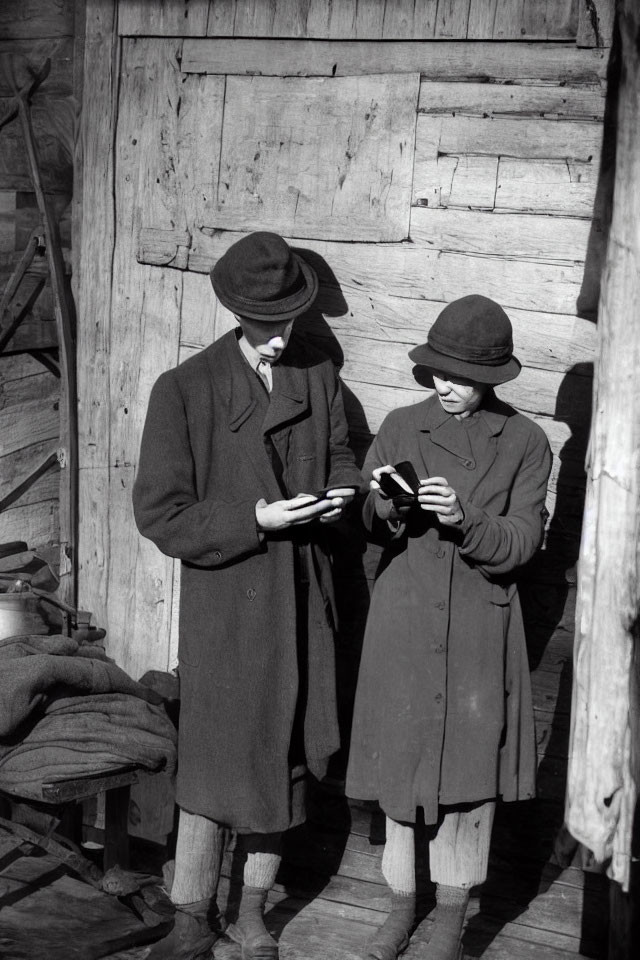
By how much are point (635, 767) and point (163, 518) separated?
1757 millimetres

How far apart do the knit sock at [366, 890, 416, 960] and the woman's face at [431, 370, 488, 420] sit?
5.73ft

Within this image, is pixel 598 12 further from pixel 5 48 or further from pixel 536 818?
pixel 536 818

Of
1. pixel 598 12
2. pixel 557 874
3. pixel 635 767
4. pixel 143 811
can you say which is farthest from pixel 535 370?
pixel 143 811

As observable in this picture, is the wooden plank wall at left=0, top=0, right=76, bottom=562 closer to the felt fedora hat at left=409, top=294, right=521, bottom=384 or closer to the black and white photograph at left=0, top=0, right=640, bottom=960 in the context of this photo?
the black and white photograph at left=0, top=0, right=640, bottom=960

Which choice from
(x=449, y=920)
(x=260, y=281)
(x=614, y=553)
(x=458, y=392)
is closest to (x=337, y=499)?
(x=458, y=392)

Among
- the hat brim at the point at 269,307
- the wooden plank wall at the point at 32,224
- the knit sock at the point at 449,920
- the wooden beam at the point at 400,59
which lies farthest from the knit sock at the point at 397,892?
the wooden beam at the point at 400,59

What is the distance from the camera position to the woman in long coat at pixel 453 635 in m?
4.03

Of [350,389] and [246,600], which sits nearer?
[246,600]

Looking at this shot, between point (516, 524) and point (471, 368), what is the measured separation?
549mm

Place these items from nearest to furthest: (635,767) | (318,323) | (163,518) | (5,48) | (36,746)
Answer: (635,767) < (163,518) < (36,746) < (318,323) < (5,48)

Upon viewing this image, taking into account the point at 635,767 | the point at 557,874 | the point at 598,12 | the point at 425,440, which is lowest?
the point at 557,874

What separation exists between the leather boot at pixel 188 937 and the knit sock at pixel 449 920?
805mm

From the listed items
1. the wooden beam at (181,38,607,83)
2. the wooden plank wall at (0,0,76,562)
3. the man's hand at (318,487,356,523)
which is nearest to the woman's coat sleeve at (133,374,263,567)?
the man's hand at (318,487,356,523)

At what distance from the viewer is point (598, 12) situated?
4246 millimetres
